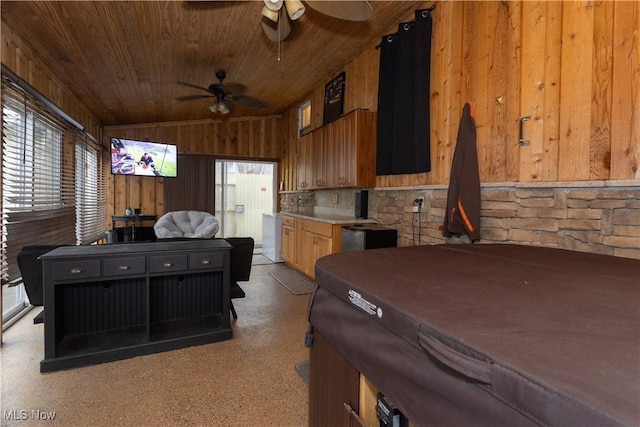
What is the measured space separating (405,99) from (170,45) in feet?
8.11

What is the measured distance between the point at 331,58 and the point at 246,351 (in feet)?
12.3

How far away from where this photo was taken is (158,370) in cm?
217

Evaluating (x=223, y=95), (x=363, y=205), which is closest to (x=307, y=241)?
(x=363, y=205)

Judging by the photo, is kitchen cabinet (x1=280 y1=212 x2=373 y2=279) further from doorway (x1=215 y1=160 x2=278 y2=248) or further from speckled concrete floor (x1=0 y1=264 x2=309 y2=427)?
doorway (x1=215 y1=160 x2=278 y2=248)

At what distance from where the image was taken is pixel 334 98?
470 cm

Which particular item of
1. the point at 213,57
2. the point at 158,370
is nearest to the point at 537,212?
the point at 158,370

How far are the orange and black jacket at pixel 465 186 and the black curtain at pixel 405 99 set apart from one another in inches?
20.2

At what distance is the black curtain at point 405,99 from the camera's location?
3.04 meters

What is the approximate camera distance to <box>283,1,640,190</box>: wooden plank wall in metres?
1.71

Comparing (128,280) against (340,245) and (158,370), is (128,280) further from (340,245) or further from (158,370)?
(340,245)

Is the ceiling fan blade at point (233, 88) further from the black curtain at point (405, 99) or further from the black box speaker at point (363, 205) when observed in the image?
the black box speaker at point (363, 205)
